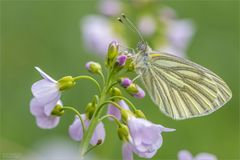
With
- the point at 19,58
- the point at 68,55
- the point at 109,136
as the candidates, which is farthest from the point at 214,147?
the point at 19,58

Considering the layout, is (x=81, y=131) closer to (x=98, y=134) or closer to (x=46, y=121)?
(x=98, y=134)

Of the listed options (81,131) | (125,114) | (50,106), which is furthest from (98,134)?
(50,106)

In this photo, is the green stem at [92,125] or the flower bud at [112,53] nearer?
the green stem at [92,125]

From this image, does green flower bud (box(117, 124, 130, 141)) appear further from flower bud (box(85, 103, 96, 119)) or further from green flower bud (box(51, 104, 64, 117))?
green flower bud (box(51, 104, 64, 117))

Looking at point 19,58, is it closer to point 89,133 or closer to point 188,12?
point 188,12

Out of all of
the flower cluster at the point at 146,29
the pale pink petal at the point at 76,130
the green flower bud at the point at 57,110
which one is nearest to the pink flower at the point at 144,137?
the pale pink petal at the point at 76,130

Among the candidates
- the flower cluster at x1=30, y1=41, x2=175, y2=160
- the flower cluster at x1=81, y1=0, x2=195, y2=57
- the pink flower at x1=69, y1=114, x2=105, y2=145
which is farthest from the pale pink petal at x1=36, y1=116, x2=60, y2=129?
the flower cluster at x1=81, y1=0, x2=195, y2=57

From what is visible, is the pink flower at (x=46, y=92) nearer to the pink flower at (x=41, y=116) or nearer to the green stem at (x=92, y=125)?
the pink flower at (x=41, y=116)
